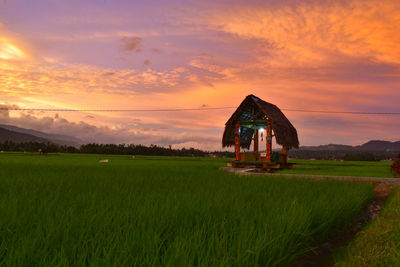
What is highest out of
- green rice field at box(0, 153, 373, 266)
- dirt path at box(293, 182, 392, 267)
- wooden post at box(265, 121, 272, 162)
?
wooden post at box(265, 121, 272, 162)

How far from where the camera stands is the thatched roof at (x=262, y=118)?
55.0 feet

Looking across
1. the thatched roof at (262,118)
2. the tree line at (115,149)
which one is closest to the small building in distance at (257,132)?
the thatched roof at (262,118)

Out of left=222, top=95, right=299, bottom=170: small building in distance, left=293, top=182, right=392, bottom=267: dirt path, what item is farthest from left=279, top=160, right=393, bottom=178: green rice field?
left=293, top=182, right=392, bottom=267: dirt path

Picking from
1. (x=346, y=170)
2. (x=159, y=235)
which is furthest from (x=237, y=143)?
(x=159, y=235)

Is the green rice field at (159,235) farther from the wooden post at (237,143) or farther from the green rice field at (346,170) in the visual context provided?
the wooden post at (237,143)

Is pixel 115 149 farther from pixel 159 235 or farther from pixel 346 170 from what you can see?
pixel 159 235

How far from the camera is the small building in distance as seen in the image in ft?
55.7

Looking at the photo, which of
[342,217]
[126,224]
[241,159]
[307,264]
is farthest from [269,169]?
[126,224]

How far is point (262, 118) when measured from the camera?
18094mm

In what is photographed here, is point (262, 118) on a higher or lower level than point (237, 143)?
higher

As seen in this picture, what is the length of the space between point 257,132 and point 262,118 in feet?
7.36

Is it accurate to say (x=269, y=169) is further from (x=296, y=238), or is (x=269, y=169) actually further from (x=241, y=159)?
(x=296, y=238)

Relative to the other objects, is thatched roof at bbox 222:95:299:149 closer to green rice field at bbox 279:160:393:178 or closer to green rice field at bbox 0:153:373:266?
green rice field at bbox 279:160:393:178

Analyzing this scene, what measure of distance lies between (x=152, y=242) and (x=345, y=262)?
2.31m
